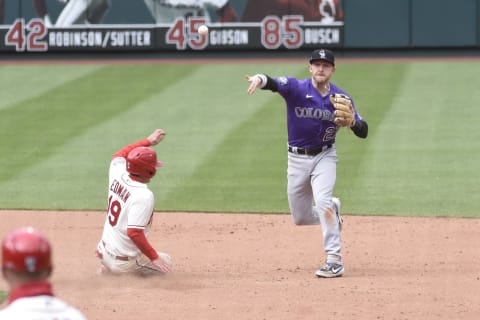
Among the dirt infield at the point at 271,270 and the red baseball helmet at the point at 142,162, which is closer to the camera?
the dirt infield at the point at 271,270

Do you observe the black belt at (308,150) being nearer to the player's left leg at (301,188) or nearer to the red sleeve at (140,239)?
the player's left leg at (301,188)

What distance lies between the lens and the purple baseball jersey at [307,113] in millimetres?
9234

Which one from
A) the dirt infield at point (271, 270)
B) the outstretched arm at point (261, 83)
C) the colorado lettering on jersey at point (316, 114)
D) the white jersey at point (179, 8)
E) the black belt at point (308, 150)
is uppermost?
the white jersey at point (179, 8)

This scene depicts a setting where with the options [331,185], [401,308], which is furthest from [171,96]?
[401,308]

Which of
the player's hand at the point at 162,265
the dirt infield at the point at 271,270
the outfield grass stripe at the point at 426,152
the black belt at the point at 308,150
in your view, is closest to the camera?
the dirt infield at the point at 271,270

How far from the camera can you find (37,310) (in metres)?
3.80

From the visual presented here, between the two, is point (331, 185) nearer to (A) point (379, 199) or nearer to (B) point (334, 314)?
(B) point (334, 314)

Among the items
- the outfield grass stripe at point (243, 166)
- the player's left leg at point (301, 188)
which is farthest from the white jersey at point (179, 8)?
the player's left leg at point (301, 188)

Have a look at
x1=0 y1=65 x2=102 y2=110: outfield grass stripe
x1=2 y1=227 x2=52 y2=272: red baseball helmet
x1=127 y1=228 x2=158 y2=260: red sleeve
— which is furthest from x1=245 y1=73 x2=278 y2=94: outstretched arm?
x1=0 y1=65 x2=102 y2=110: outfield grass stripe

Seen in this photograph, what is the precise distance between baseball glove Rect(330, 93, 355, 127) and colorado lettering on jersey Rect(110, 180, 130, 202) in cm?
182

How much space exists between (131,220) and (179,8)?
14.1 m

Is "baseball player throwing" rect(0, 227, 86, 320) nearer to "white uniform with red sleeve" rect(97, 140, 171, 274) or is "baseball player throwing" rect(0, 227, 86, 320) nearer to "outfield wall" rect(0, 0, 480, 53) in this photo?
"white uniform with red sleeve" rect(97, 140, 171, 274)

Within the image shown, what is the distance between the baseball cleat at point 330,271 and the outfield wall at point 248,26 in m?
13.2

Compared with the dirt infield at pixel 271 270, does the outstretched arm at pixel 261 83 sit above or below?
above
